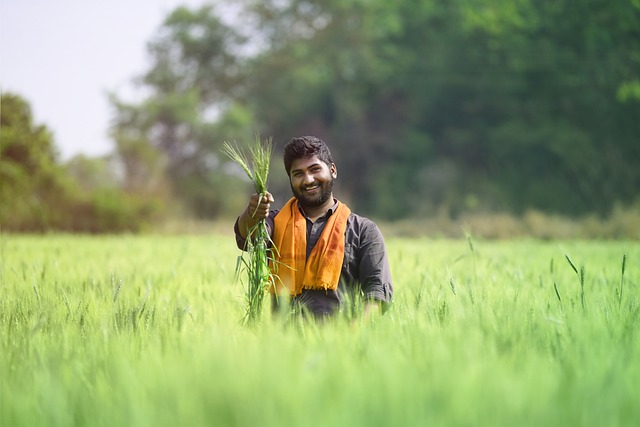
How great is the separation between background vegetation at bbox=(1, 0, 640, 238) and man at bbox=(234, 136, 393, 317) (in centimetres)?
1308

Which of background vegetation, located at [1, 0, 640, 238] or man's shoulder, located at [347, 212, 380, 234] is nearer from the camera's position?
man's shoulder, located at [347, 212, 380, 234]

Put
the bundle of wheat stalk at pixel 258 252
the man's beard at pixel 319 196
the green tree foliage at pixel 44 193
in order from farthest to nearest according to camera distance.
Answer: the green tree foliage at pixel 44 193, the man's beard at pixel 319 196, the bundle of wheat stalk at pixel 258 252

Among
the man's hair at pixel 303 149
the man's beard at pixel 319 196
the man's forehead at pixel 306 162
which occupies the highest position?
the man's hair at pixel 303 149

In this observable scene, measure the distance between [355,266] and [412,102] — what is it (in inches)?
974

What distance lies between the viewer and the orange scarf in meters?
3.13

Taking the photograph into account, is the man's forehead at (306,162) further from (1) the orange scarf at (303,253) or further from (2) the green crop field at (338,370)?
(2) the green crop field at (338,370)

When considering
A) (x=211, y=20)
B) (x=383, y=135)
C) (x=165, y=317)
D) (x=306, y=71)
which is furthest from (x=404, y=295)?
(x=211, y=20)

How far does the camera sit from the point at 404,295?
3.51m

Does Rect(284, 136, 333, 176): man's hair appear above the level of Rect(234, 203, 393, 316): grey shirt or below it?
above

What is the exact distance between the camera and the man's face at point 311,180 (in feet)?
10.5

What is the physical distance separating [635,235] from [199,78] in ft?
68.0

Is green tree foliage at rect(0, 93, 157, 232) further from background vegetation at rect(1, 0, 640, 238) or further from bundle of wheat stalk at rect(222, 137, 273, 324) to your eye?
bundle of wheat stalk at rect(222, 137, 273, 324)

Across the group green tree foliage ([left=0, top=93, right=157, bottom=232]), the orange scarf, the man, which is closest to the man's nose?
the man

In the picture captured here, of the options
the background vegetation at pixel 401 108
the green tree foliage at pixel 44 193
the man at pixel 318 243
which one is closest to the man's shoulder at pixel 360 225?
the man at pixel 318 243
